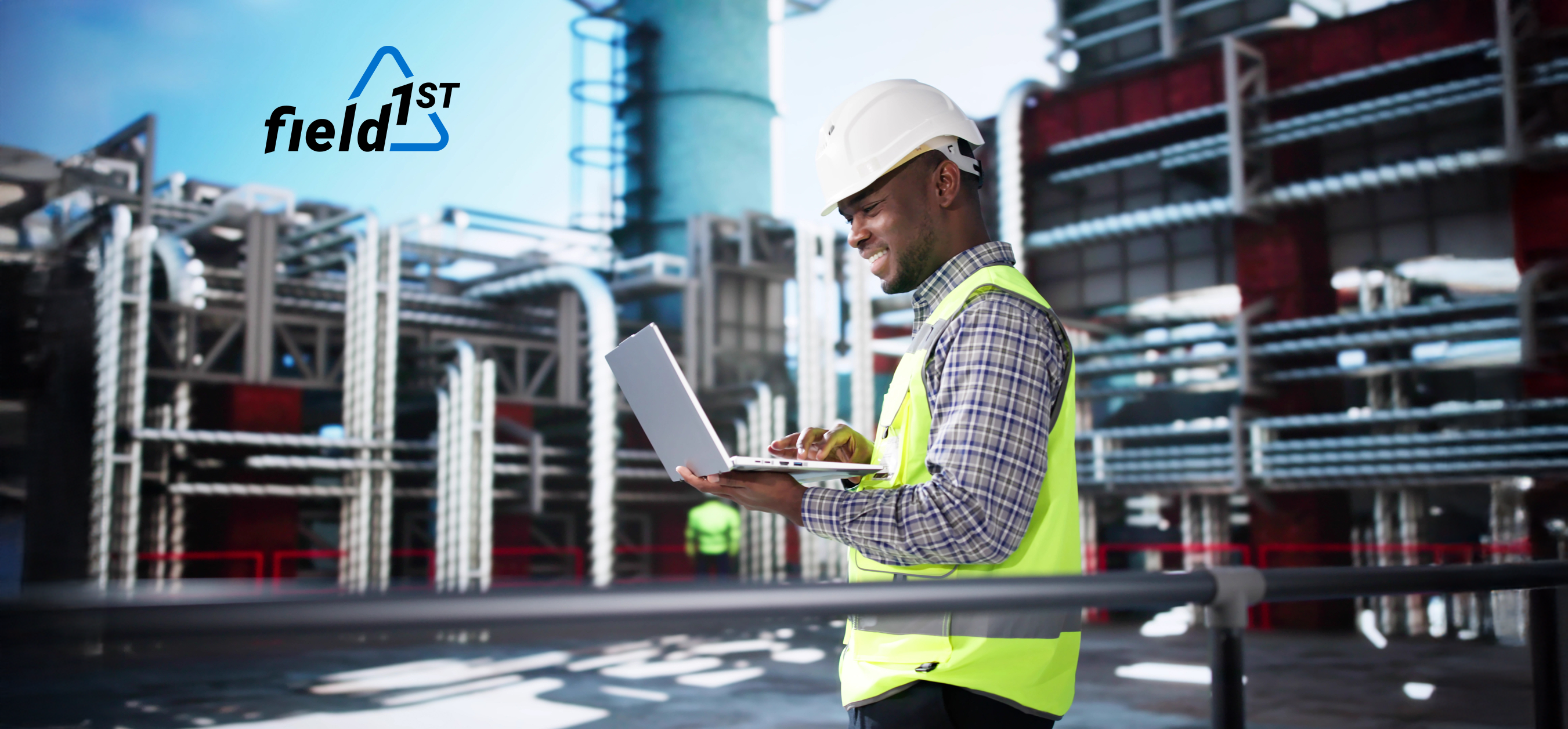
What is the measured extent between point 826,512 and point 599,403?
515 inches

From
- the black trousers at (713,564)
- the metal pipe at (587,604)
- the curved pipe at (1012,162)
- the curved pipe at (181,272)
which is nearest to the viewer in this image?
the metal pipe at (587,604)

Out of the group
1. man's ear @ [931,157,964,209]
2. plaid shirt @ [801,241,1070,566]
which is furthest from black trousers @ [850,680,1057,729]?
man's ear @ [931,157,964,209]

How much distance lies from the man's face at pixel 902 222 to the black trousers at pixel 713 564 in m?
12.4

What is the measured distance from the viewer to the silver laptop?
4.96 feet

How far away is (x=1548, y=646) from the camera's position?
7.11 feet

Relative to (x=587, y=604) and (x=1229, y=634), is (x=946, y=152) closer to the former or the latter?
(x=1229, y=634)

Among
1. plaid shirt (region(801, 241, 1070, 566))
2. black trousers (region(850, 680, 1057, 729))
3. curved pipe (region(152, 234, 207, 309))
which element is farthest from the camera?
curved pipe (region(152, 234, 207, 309))

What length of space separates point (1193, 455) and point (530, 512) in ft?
26.5

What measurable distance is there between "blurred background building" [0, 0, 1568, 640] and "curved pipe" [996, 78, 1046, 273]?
0.16ft

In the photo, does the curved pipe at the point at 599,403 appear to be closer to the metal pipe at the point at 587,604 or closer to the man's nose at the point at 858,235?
the man's nose at the point at 858,235

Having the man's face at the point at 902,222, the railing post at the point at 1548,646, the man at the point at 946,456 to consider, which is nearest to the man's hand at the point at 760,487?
the man at the point at 946,456

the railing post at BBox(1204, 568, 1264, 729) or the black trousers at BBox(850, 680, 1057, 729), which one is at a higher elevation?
the railing post at BBox(1204, 568, 1264, 729)

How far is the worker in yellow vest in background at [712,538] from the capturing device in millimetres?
13797

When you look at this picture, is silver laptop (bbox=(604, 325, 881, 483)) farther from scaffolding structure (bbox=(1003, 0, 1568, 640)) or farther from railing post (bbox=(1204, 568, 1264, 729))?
scaffolding structure (bbox=(1003, 0, 1568, 640))
